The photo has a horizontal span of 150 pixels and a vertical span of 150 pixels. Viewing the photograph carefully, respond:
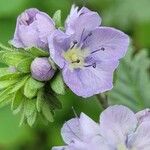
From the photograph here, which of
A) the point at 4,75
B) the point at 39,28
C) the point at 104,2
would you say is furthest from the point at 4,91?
the point at 104,2

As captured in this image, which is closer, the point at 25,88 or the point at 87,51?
the point at 25,88

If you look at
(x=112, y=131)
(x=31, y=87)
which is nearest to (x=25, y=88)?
(x=31, y=87)

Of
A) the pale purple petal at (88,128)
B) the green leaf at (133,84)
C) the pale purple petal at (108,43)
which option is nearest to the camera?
the pale purple petal at (88,128)

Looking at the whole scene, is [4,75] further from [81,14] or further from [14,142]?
[14,142]

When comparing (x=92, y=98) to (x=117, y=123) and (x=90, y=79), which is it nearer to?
(x=90, y=79)

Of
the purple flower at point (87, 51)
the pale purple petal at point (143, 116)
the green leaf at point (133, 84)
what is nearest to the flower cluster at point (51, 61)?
the purple flower at point (87, 51)

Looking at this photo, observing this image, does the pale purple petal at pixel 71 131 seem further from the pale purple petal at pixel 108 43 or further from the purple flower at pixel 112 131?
the pale purple petal at pixel 108 43

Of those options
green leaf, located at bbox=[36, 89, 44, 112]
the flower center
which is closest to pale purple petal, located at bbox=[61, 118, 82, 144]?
green leaf, located at bbox=[36, 89, 44, 112]
